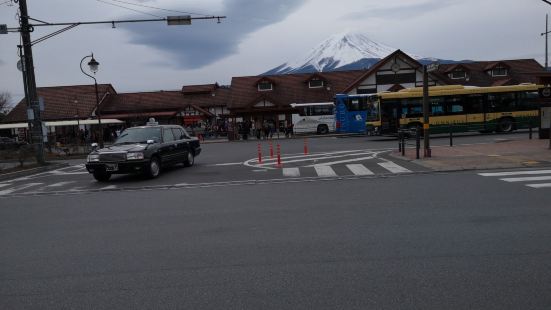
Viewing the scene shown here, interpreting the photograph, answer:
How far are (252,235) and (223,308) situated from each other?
2511 mm

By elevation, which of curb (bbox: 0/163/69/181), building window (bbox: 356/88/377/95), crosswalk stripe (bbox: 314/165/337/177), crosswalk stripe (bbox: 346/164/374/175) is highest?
building window (bbox: 356/88/377/95)

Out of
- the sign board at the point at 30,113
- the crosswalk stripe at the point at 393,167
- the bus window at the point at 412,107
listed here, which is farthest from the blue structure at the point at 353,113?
the sign board at the point at 30,113

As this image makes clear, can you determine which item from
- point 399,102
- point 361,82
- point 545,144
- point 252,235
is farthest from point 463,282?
point 361,82

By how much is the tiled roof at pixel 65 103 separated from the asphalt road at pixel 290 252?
152ft

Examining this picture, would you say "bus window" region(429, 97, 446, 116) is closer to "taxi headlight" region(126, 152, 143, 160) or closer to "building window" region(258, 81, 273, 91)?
"taxi headlight" region(126, 152, 143, 160)

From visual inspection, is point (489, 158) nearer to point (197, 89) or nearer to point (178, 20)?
point (178, 20)

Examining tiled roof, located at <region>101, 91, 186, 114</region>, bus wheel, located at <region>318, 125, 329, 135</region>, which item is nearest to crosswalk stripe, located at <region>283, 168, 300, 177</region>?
bus wheel, located at <region>318, 125, 329, 135</region>

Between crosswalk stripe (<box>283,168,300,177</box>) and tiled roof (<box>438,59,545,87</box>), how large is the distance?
40.6 metres

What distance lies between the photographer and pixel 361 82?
159ft

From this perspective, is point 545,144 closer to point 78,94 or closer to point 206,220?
point 206,220

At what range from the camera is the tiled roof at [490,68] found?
5225cm

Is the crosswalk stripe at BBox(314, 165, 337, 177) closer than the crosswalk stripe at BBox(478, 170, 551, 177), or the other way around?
the crosswalk stripe at BBox(478, 170, 551, 177)

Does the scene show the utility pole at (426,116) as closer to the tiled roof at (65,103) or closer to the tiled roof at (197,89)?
the tiled roof at (65,103)

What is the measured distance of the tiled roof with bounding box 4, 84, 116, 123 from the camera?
2083 inches
